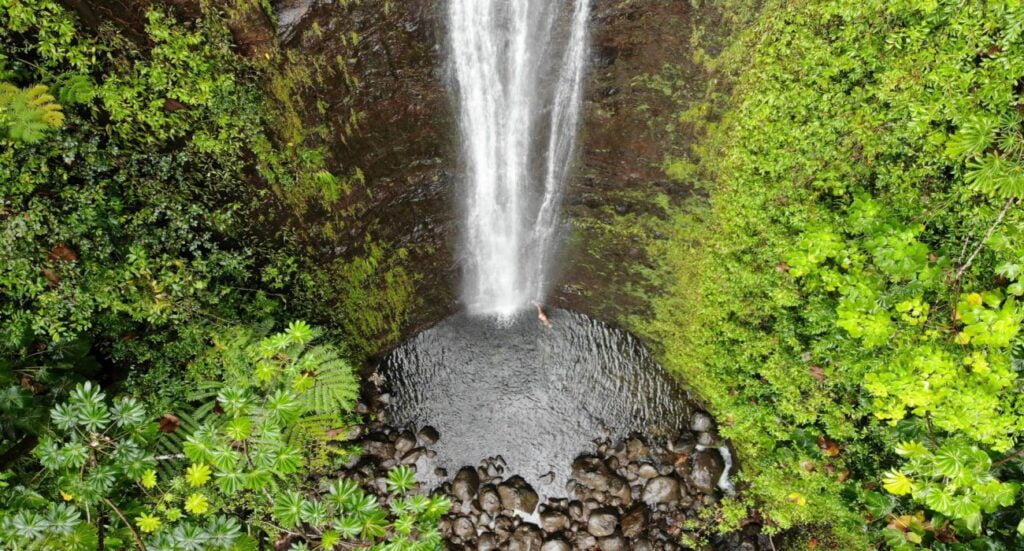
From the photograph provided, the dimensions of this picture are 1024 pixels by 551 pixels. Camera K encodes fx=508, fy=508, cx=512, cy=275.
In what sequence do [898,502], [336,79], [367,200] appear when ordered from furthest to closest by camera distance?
[367,200] → [336,79] → [898,502]

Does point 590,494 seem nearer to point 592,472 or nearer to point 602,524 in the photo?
point 592,472

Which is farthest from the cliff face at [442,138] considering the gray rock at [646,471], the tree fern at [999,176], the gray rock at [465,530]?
the gray rock at [465,530]

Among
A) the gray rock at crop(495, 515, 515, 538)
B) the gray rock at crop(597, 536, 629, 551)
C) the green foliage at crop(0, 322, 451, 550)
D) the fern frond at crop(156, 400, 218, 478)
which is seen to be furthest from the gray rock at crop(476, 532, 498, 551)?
the green foliage at crop(0, 322, 451, 550)

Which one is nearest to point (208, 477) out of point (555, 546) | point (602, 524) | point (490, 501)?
point (490, 501)

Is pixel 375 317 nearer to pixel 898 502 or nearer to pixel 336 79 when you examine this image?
pixel 336 79

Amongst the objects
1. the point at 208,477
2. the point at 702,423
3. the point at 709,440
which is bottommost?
the point at 709,440

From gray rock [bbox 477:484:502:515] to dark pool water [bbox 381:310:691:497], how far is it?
0.48m

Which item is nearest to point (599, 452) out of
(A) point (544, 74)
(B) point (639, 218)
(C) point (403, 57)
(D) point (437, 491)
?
(D) point (437, 491)

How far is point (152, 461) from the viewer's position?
3.09 meters

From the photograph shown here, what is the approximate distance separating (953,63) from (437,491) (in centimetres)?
771

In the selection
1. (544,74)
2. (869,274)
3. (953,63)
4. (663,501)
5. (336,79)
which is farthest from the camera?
(663,501)

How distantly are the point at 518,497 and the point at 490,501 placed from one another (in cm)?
42

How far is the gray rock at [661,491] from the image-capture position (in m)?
7.52

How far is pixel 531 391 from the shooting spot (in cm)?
836
